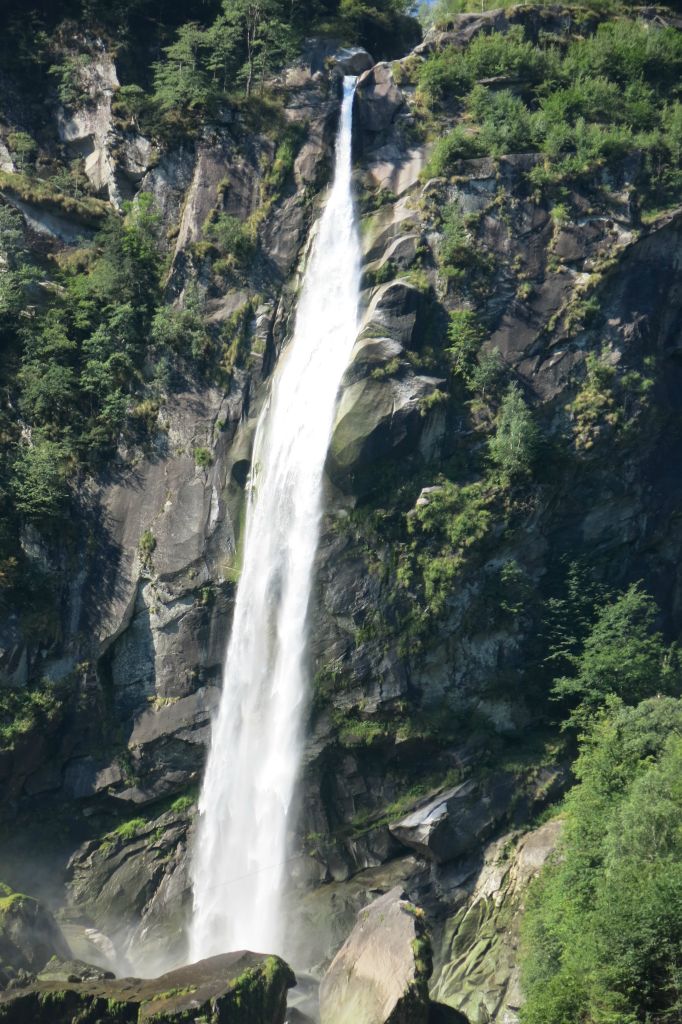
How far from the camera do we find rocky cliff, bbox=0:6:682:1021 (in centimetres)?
2609

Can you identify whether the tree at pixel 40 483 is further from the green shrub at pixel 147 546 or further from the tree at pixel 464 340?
the tree at pixel 464 340

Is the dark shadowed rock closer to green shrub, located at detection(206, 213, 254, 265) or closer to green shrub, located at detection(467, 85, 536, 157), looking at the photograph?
green shrub, located at detection(206, 213, 254, 265)

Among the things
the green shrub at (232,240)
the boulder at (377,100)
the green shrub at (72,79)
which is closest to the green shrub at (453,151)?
A: the boulder at (377,100)

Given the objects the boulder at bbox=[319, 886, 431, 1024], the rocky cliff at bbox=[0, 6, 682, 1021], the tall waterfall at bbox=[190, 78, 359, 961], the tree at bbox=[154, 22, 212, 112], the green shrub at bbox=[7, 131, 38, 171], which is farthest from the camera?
the green shrub at bbox=[7, 131, 38, 171]

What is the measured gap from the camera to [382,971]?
20.9 meters

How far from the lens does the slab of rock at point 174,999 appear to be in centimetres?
1948

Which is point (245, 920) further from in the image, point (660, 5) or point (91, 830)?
point (660, 5)

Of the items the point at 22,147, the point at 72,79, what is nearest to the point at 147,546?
the point at 22,147

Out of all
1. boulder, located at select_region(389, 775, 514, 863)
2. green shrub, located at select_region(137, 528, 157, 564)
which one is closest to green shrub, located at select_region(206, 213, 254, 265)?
green shrub, located at select_region(137, 528, 157, 564)

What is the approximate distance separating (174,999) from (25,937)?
16.0 ft

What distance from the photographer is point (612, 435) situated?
27891 millimetres

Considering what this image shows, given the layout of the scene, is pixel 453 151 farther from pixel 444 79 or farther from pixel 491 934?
pixel 491 934

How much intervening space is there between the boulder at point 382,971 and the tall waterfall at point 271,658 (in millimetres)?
3729

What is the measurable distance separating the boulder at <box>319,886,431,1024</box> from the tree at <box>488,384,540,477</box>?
37.6 ft
